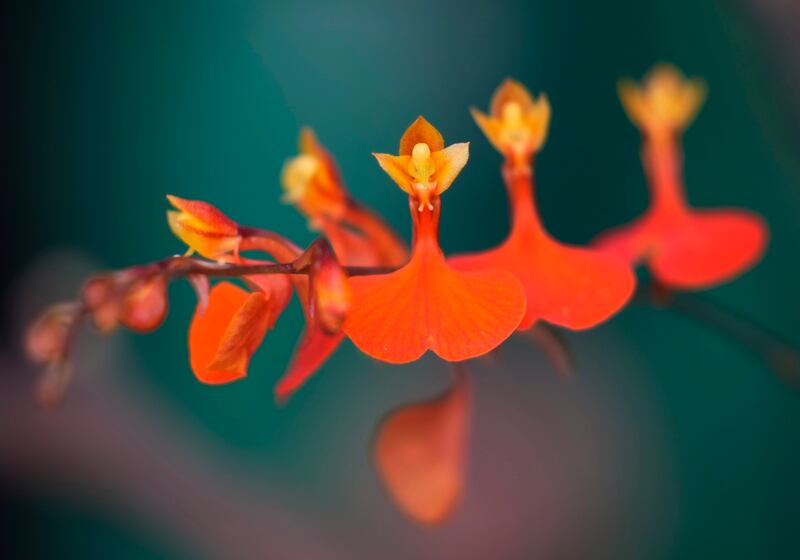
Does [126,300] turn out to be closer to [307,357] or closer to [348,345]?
[307,357]

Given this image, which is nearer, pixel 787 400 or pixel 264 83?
pixel 264 83

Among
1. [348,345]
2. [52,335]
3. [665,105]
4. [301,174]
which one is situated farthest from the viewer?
[348,345]

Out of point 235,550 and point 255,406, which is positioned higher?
point 255,406

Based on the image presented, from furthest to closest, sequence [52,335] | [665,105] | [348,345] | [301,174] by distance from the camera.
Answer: [348,345]
[665,105]
[301,174]
[52,335]

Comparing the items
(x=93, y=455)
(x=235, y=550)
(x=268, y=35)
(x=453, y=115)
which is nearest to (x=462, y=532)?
(x=235, y=550)

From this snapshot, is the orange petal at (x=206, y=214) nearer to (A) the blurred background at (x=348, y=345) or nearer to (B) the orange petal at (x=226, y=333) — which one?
(B) the orange petal at (x=226, y=333)

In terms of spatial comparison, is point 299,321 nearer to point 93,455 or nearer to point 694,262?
point 93,455

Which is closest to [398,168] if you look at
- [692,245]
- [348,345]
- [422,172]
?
[422,172]

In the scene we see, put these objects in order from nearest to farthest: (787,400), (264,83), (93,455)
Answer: (93,455), (264,83), (787,400)
